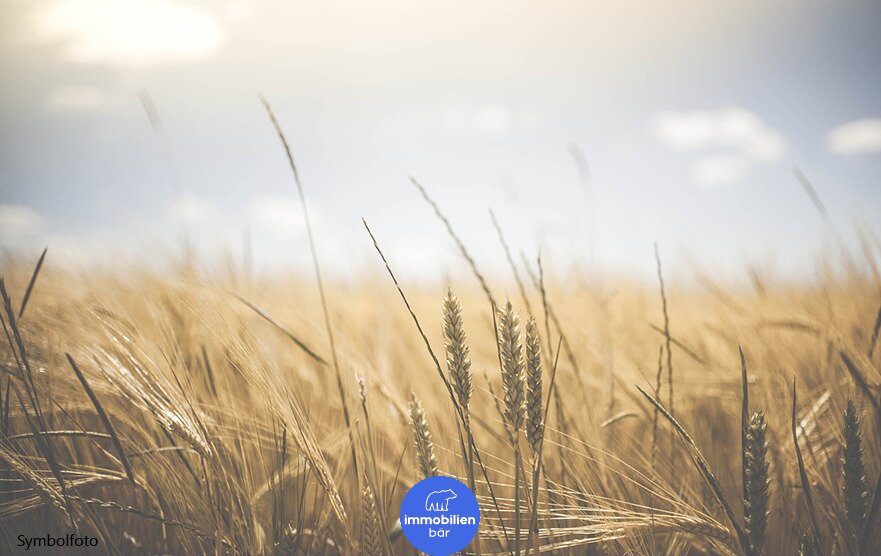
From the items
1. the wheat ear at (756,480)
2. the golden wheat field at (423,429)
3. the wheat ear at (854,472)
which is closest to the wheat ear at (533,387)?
the golden wheat field at (423,429)

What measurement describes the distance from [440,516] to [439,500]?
0.07 feet

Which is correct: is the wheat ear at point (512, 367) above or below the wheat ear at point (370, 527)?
above

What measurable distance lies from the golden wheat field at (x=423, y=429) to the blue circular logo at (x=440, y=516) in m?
0.04

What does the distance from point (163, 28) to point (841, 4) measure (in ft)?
4.73

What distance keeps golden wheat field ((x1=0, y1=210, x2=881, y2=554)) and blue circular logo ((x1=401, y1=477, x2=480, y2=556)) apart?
0.04 metres

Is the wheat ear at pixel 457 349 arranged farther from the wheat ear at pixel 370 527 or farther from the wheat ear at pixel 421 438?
the wheat ear at pixel 370 527

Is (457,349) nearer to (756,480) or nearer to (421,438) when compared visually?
(421,438)

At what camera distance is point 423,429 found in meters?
0.54

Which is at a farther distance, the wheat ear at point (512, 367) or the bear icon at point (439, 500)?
the bear icon at point (439, 500)

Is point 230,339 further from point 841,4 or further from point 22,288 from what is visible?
point 841,4

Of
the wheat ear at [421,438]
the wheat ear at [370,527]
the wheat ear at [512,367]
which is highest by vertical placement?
the wheat ear at [512,367]

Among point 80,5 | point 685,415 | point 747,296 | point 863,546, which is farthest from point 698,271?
point 80,5

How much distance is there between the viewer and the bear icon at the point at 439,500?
577 mm

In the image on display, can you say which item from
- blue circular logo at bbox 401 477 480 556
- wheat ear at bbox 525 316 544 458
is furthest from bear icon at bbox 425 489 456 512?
wheat ear at bbox 525 316 544 458
